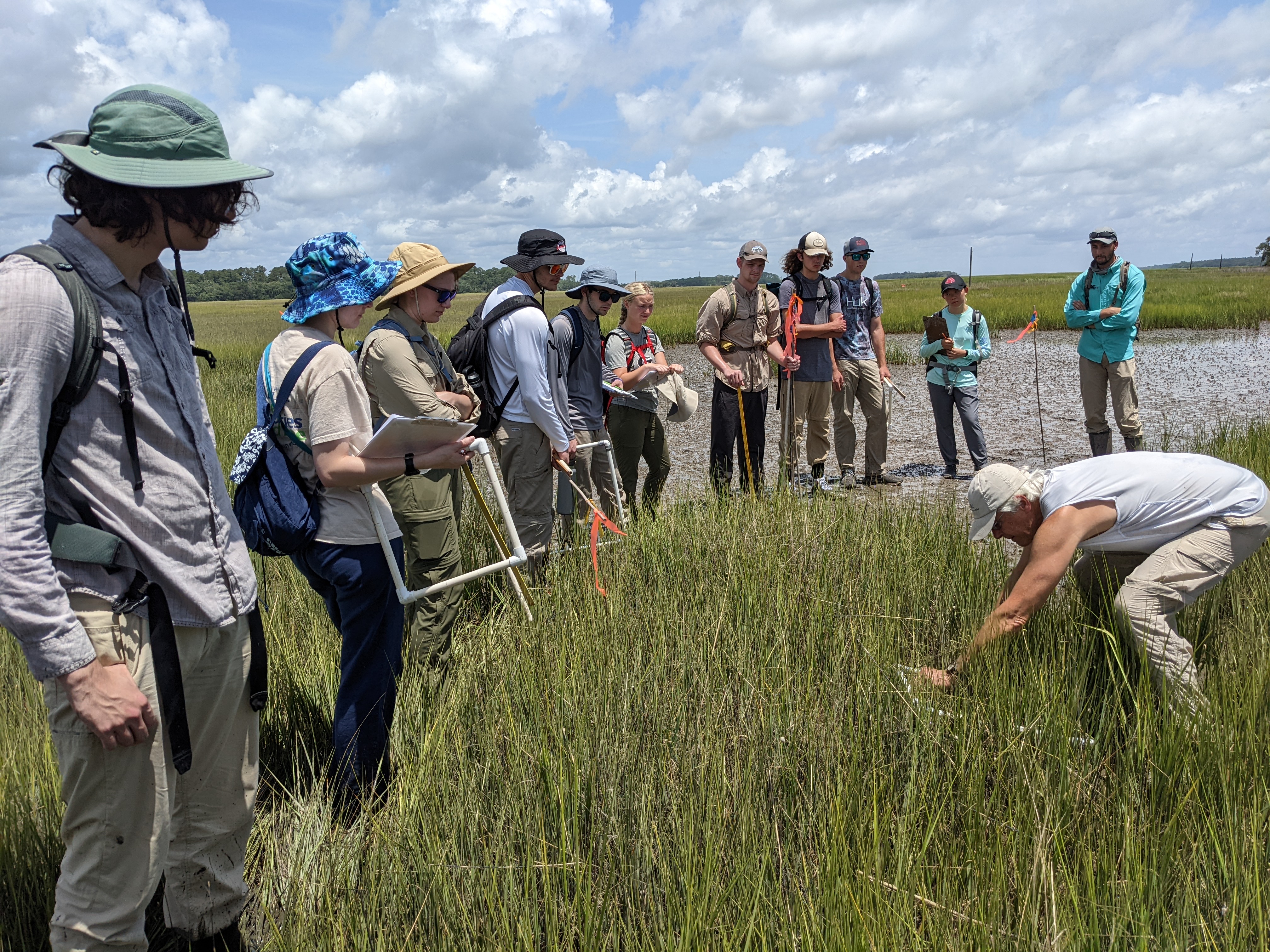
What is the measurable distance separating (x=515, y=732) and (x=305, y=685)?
106 centimetres

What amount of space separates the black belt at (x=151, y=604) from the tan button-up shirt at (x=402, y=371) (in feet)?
5.69

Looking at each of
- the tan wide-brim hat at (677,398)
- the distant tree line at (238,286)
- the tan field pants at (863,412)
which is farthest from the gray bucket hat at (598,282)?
the distant tree line at (238,286)

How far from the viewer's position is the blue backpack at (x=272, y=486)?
234 cm

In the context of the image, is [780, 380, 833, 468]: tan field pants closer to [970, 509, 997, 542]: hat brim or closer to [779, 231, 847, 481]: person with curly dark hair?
[779, 231, 847, 481]: person with curly dark hair

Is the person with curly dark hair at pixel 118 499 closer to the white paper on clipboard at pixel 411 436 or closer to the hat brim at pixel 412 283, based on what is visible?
the white paper on clipboard at pixel 411 436

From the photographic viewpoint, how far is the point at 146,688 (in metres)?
1.64

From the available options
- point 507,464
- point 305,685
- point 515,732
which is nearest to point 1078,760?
point 515,732

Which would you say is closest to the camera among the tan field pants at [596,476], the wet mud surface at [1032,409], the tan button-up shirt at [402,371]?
the tan button-up shirt at [402,371]

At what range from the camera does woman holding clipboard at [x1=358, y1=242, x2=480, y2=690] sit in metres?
3.31

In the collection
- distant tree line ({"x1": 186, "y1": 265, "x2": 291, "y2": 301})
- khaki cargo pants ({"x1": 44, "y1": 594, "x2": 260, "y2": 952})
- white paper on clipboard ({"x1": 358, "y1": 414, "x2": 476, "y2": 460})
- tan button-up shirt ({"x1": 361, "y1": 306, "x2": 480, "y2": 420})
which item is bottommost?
khaki cargo pants ({"x1": 44, "y1": 594, "x2": 260, "y2": 952})

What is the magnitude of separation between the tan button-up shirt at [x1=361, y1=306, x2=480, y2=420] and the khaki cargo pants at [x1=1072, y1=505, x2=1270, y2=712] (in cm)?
262

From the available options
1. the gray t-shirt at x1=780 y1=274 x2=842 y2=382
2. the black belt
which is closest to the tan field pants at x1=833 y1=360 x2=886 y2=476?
the gray t-shirt at x1=780 y1=274 x2=842 y2=382

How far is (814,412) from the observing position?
23.6 ft

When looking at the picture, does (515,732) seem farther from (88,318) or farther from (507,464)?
(507,464)
